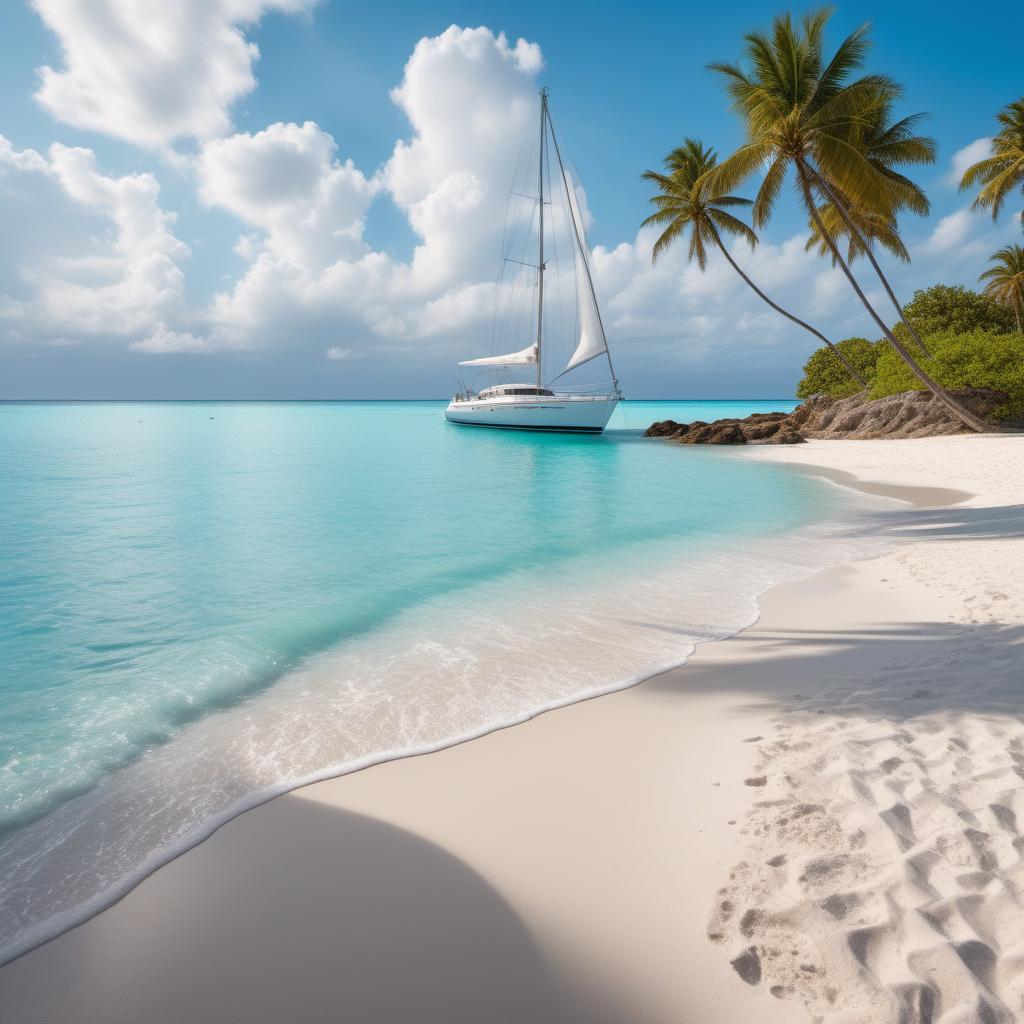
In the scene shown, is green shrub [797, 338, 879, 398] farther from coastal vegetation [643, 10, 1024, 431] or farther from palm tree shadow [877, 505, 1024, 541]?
palm tree shadow [877, 505, 1024, 541]

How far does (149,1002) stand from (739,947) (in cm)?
204

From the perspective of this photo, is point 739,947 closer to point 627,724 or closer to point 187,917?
point 627,724

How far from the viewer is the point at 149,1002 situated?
6.81 ft

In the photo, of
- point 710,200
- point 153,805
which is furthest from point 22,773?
point 710,200

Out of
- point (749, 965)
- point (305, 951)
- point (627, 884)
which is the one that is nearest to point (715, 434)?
point (627, 884)

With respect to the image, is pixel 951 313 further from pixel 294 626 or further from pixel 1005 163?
pixel 294 626

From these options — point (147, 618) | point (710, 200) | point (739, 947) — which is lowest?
point (147, 618)

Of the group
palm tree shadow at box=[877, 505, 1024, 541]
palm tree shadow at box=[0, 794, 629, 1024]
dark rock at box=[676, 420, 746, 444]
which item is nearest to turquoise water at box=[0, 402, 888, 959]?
palm tree shadow at box=[0, 794, 629, 1024]

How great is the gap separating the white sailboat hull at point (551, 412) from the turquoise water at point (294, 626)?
17.2 m

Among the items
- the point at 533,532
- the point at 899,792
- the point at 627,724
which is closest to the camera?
the point at 899,792

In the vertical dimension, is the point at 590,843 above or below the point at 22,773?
above

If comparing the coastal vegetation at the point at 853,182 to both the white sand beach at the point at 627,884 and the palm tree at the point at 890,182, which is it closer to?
the palm tree at the point at 890,182

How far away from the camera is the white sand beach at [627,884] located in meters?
1.98

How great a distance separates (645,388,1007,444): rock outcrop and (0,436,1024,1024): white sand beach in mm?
25078
